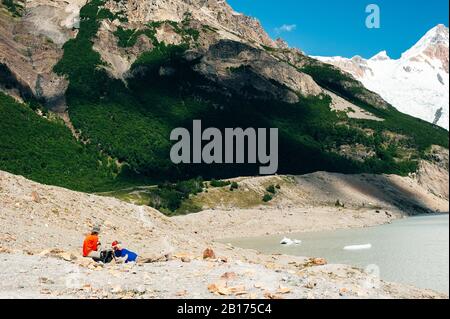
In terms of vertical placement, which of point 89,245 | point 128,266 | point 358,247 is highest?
point 89,245

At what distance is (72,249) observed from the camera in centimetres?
3114

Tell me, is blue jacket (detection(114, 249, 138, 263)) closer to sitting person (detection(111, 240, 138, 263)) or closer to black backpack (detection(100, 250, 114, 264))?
sitting person (detection(111, 240, 138, 263))

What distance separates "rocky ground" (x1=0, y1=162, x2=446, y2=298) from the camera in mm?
18750

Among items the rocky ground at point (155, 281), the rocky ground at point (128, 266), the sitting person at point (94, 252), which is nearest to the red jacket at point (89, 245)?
the sitting person at point (94, 252)

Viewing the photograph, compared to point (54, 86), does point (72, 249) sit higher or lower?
lower

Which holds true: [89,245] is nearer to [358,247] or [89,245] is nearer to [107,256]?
[107,256]

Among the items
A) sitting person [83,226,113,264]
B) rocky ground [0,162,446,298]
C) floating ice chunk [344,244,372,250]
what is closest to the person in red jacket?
sitting person [83,226,113,264]

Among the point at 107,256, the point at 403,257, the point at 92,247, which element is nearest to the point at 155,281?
the point at 107,256

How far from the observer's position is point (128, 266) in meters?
23.7

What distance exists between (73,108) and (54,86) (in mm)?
15851

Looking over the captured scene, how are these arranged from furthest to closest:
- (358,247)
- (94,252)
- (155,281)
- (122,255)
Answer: (358,247) < (94,252) < (122,255) < (155,281)

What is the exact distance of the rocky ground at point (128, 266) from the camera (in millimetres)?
18750
